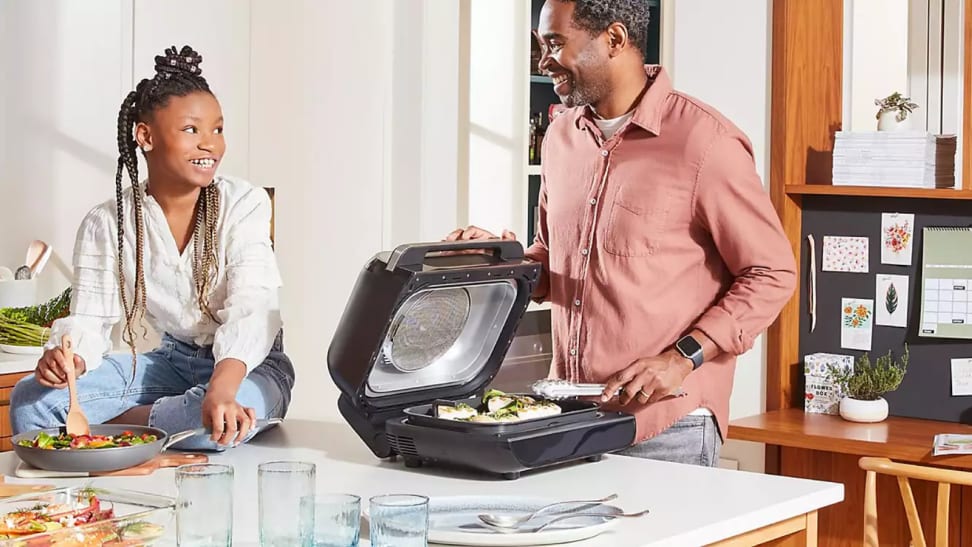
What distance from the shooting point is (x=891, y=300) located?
3.66 meters

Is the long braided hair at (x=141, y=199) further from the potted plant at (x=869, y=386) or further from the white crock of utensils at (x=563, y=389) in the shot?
the potted plant at (x=869, y=386)

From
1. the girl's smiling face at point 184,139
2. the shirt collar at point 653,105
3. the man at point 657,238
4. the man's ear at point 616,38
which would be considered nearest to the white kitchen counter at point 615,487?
the man at point 657,238

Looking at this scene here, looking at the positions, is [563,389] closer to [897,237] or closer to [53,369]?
[53,369]

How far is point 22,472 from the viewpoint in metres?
2.02

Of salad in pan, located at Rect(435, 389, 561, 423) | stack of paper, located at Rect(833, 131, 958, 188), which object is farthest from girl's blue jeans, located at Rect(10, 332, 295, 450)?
stack of paper, located at Rect(833, 131, 958, 188)

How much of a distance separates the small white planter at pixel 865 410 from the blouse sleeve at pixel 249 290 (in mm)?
1823

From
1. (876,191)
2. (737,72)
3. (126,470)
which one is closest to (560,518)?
(126,470)

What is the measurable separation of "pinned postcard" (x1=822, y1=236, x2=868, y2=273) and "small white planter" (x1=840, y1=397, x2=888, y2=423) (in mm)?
400

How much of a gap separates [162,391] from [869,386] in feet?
6.65

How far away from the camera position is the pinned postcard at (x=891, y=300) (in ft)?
12.0

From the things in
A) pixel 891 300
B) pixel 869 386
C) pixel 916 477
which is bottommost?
pixel 916 477

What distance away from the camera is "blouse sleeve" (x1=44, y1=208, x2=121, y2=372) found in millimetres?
2350

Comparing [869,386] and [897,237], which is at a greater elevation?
[897,237]

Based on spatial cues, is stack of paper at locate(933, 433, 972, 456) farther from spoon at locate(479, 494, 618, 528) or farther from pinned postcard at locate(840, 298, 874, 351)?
spoon at locate(479, 494, 618, 528)
